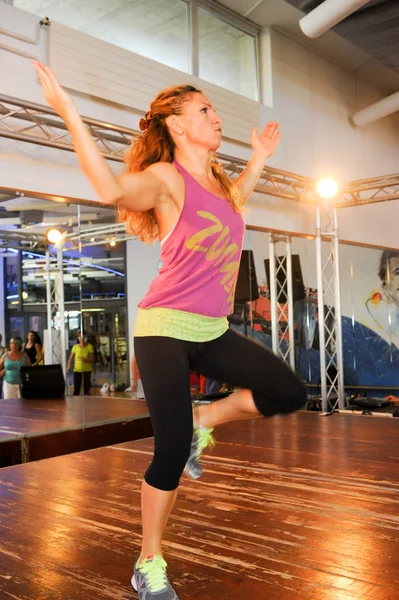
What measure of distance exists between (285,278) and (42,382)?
3.87 m

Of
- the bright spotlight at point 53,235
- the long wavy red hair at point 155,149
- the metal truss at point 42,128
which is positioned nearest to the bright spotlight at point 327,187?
the metal truss at point 42,128

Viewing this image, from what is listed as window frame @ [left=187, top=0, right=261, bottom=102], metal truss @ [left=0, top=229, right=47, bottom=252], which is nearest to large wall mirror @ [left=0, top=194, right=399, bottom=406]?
metal truss @ [left=0, top=229, right=47, bottom=252]

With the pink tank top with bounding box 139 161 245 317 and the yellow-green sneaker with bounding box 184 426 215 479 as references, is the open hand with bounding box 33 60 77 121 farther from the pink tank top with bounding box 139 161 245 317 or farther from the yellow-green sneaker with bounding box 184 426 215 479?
the yellow-green sneaker with bounding box 184 426 215 479

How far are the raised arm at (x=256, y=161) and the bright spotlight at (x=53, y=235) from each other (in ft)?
11.9

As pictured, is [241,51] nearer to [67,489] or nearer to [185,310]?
[67,489]

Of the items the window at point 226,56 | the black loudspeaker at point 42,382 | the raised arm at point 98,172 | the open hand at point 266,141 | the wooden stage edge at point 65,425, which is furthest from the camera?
the window at point 226,56

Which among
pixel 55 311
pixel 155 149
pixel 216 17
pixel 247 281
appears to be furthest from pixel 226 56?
pixel 155 149

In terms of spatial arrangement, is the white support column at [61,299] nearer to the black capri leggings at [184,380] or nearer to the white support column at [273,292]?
the white support column at [273,292]

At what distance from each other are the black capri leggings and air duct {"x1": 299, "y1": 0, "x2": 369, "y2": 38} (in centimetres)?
492

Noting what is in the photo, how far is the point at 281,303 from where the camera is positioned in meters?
8.05

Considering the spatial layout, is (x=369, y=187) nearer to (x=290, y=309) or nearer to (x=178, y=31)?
(x=290, y=309)

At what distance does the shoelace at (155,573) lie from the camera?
1521mm

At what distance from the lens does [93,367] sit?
5516mm

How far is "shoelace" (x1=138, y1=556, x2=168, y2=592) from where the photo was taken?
4.99 feet
